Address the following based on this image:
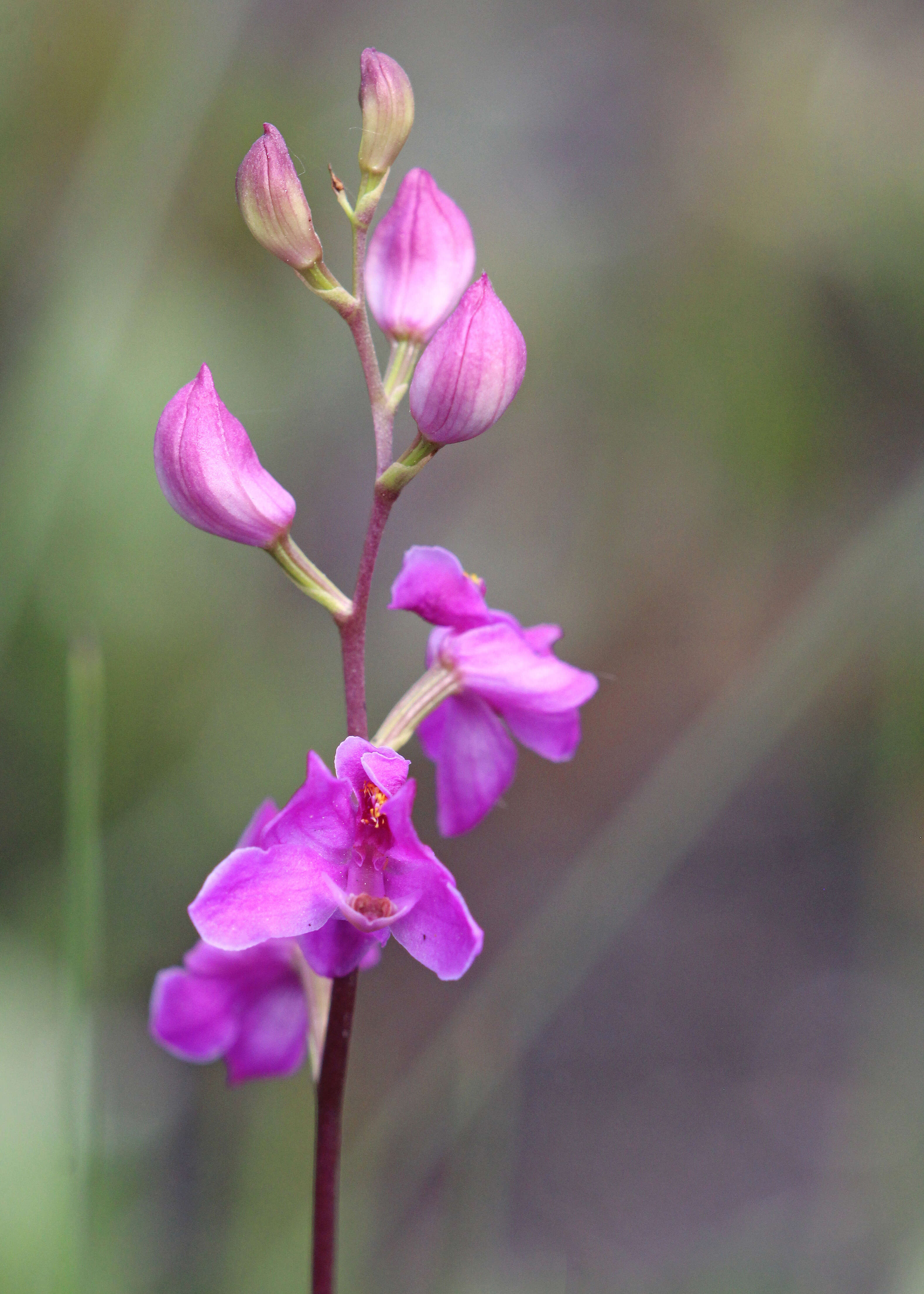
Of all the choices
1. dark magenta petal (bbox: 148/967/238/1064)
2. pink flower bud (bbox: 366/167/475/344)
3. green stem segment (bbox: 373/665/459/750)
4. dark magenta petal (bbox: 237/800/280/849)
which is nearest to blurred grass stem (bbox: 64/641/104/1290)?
dark magenta petal (bbox: 148/967/238/1064)

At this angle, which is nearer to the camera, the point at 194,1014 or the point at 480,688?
the point at 480,688

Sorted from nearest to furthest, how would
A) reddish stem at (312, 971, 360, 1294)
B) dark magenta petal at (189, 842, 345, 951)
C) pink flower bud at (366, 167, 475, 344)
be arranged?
dark magenta petal at (189, 842, 345, 951) → reddish stem at (312, 971, 360, 1294) → pink flower bud at (366, 167, 475, 344)

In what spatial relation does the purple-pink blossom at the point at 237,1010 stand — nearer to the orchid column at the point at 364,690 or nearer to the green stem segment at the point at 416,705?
the orchid column at the point at 364,690

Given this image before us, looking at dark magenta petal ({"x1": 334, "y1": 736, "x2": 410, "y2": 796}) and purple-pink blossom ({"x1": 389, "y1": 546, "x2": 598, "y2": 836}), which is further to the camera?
purple-pink blossom ({"x1": 389, "y1": 546, "x2": 598, "y2": 836})

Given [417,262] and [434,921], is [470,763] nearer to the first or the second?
[434,921]

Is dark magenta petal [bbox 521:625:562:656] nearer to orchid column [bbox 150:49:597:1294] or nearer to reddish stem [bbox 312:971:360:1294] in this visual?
orchid column [bbox 150:49:597:1294]

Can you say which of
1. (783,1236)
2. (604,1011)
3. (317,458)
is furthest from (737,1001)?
(317,458)

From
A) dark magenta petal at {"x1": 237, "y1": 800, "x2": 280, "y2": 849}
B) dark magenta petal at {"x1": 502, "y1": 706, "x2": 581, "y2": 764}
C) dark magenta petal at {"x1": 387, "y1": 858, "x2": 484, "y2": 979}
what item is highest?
dark magenta petal at {"x1": 502, "y1": 706, "x2": 581, "y2": 764}

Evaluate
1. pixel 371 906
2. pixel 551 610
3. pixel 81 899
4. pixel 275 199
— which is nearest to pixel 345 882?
pixel 371 906

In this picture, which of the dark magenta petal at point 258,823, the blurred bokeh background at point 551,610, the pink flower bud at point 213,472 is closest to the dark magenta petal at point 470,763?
the dark magenta petal at point 258,823
